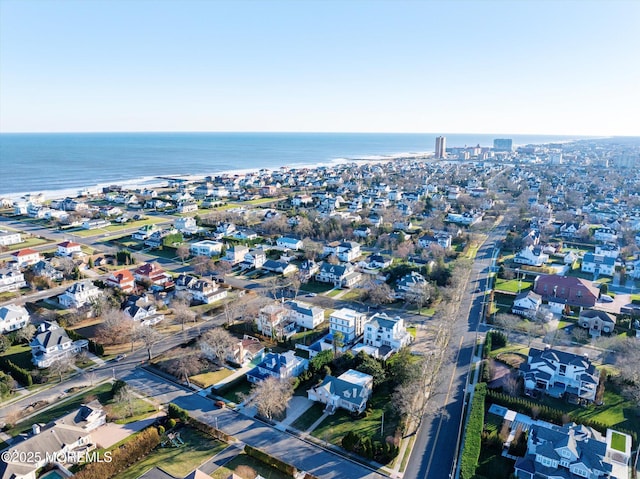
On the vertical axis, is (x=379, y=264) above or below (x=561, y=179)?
below

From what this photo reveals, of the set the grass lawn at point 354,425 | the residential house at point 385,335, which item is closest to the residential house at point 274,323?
the residential house at point 385,335

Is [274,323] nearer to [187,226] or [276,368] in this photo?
[276,368]

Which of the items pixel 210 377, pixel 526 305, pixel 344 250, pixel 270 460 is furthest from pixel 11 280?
pixel 526 305

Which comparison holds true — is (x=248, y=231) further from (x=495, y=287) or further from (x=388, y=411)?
(x=388, y=411)

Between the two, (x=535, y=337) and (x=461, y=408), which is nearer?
(x=461, y=408)

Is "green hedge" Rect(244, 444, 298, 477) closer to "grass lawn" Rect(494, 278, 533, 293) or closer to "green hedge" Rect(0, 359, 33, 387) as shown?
"green hedge" Rect(0, 359, 33, 387)

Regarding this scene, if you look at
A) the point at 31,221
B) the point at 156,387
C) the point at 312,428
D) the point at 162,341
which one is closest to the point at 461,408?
the point at 312,428
